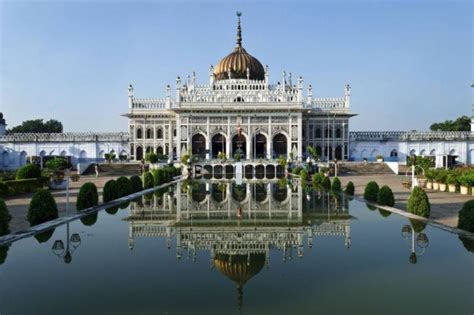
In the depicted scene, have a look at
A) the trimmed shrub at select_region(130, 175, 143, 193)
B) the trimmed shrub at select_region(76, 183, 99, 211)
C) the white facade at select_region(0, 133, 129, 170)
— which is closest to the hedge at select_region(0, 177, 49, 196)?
the trimmed shrub at select_region(130, 175, 143, 193)

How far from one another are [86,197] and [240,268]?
285 inches

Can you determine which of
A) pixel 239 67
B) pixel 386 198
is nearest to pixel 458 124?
pixel 239 67

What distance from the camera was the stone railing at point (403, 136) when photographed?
43.2 metres

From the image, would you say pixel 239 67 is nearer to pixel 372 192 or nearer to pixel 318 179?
pixel 318 179

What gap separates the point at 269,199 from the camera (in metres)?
14.8

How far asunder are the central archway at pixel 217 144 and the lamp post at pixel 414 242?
30645mm

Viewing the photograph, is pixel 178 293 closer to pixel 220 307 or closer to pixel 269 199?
pixel 220 307

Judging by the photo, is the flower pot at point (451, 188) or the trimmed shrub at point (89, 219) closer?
the trimmed shrub at point (89, 219)

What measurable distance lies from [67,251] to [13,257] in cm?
77

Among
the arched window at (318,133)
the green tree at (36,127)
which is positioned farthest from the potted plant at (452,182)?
the green tree at (36,127)

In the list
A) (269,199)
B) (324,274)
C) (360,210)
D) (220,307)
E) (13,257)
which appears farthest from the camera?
(269,199)

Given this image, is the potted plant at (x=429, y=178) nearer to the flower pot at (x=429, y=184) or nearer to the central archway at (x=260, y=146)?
the flower pot at (x=429, y=184)

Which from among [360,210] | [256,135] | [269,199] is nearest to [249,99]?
[256,135]

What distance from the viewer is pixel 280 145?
131 ft
